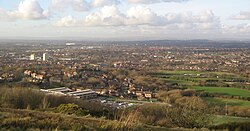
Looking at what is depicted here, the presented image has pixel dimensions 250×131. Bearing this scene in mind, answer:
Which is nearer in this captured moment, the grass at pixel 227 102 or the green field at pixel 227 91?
the grass at pixel 227 102

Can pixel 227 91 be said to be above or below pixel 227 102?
above

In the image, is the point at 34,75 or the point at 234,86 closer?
the point at 234,86

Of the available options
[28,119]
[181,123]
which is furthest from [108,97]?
[28,119]

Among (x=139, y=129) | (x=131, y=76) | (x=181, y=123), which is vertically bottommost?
(x=131, y=76)

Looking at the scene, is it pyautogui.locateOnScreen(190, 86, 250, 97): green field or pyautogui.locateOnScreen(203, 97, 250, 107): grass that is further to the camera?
pyautogui.locateOnScreen(190, 86, 250, 97): green field

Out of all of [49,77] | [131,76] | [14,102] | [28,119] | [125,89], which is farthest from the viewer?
[131,76]

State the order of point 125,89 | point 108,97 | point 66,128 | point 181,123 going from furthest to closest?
point 125,89, point 108,97, point 181,123, point 66,128

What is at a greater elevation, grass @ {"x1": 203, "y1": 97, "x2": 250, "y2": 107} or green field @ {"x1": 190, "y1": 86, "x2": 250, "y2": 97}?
green field @ {"x1": 190, "y1": 86, "x2": 250, "y2": 97}

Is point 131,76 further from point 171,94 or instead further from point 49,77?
point 171,94

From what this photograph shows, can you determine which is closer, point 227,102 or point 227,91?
point 227,102

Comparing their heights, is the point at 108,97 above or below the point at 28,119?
below

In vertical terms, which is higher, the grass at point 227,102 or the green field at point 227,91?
the green field at point 227,91
